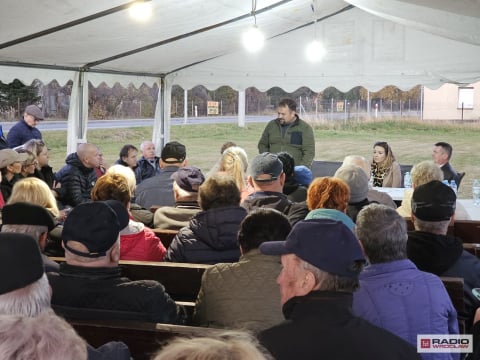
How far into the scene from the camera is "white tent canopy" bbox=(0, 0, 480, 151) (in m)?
6.64

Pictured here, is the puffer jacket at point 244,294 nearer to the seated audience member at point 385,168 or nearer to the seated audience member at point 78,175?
the seated audience member at point 78,175

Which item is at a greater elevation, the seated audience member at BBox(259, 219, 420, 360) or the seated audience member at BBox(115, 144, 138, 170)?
the seated audience member at BBox(115, 144, 138, 170)

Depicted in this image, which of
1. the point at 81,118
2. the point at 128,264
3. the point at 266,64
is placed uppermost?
the point at 266,64

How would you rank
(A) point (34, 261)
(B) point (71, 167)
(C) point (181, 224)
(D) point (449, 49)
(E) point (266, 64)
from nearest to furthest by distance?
1. (A) point (34, 261)
2. (C) point (181, 224)
3. (B) point (71, 167)
4. (D) point (449, 49)
5. (E) point (266, 64)

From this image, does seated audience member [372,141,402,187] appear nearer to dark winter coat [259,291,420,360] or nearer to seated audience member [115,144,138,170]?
seated audience member [115,144,138,170]

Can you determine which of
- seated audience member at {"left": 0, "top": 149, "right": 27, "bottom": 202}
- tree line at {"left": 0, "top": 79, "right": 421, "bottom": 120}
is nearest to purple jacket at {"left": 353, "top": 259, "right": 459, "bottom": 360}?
seated audience member at {"left": 0, "top": 149, "right": 27, "bottom": 202}

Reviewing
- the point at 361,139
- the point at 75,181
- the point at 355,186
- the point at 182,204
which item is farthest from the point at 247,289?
the point at 361,139

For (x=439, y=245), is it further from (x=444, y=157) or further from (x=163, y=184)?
(x=444, y=157)

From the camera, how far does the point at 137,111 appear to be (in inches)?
584

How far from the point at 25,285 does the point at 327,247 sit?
0.85 m

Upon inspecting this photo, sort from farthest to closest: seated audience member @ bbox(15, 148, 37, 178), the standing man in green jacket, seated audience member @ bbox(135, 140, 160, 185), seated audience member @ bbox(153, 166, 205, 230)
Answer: the standing man in green jacket, seated audience member @ bbox(135, 140, 160, 185), seated audience member @ bbox(15, 148, 37, 178), seated audience member @ bbox(153, 166, 205, 230)

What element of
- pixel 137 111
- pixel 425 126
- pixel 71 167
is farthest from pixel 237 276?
pixel 425 126

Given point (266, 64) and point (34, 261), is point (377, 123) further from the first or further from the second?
point (34, 261)

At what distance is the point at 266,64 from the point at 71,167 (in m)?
4.20
